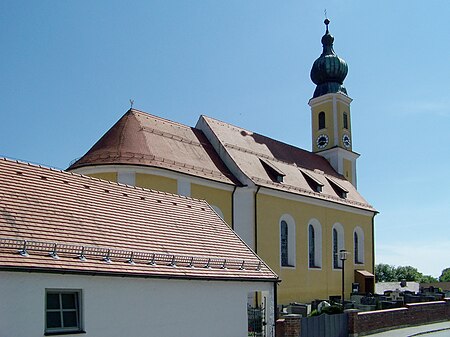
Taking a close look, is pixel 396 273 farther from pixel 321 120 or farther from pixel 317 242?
pixel 317 242

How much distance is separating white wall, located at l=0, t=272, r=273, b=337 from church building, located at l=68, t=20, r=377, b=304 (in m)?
11.1

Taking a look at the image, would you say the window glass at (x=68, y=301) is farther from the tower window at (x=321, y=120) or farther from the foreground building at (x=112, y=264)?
the tower window at (x=321, y=120)

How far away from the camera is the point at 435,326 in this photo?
27531 mm

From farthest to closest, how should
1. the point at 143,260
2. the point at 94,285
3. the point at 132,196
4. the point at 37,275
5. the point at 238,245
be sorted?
the point at 238,245, the point at 132,196, the point at 143,260, the point at 94,285, the point at 37,275

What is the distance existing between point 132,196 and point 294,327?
21.8ft

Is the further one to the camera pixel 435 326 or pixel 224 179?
pixel 224 179

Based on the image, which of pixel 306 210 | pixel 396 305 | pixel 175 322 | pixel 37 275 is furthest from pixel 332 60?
pixel 37 275

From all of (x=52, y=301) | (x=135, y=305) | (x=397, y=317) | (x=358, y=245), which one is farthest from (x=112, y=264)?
(x=358, y=245)

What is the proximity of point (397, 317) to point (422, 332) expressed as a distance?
142 centimetres

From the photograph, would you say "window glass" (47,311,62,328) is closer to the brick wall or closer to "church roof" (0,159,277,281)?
"church roof" (0,159,277,281)

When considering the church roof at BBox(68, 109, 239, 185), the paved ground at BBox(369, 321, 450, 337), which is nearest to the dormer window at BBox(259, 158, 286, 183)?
the church roof at BBox(68, 109, 239, 185)

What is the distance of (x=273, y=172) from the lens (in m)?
33.6

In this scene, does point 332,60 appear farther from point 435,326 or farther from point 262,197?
point 435,326

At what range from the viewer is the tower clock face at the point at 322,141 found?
4583 cm
